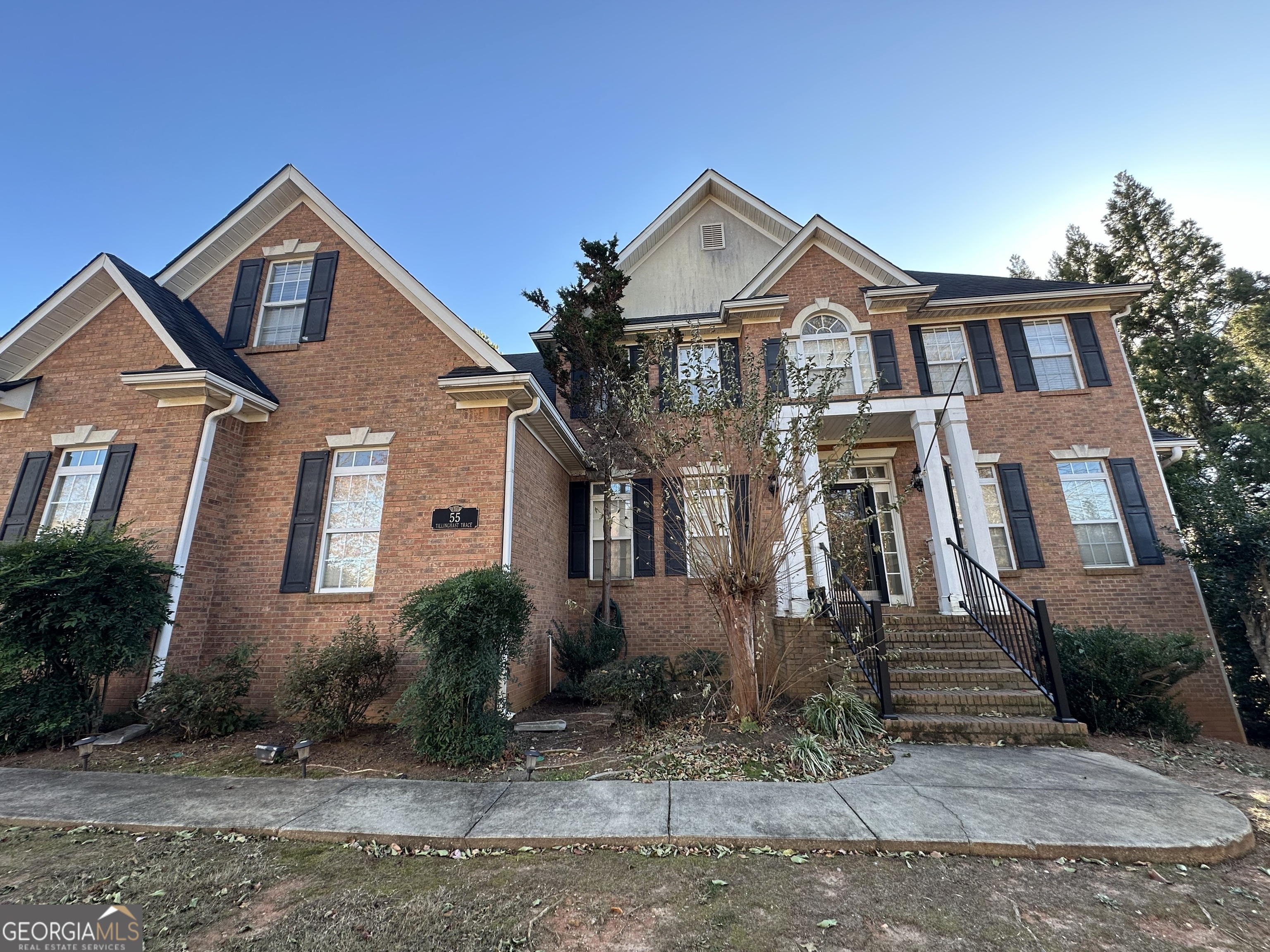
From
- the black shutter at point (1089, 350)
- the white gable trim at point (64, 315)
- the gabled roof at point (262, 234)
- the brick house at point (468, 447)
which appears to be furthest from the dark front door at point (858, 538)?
the white gable trim at point (64, 315)

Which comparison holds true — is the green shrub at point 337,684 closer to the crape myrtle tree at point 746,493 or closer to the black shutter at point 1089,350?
the crape myrtle tree at point 746,493

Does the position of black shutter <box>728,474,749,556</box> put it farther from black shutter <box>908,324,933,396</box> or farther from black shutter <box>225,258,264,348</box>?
black shutter <box>225,258,264,348</box>

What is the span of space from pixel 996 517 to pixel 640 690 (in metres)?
7.77

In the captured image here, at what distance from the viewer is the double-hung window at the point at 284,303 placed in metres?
8.44

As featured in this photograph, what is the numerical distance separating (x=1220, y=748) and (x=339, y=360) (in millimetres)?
12689

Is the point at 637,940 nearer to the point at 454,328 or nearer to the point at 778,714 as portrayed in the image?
the point at 778,714

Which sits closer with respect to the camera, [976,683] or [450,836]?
[450,836]

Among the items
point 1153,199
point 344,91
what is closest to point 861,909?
point 344,91

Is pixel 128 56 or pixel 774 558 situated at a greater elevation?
Result: pixel 128 56

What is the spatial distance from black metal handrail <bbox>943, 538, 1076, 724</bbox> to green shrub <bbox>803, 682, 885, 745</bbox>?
6.61 ft

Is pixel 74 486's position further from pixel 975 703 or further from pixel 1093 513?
pixel 1093 513

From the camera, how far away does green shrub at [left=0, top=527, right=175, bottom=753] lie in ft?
17.1

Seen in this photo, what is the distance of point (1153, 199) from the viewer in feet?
59.3

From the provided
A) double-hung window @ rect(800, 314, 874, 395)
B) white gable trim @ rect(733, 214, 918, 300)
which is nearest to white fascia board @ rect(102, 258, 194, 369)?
white gable trim @ rect(733, 214, 918, 300)
